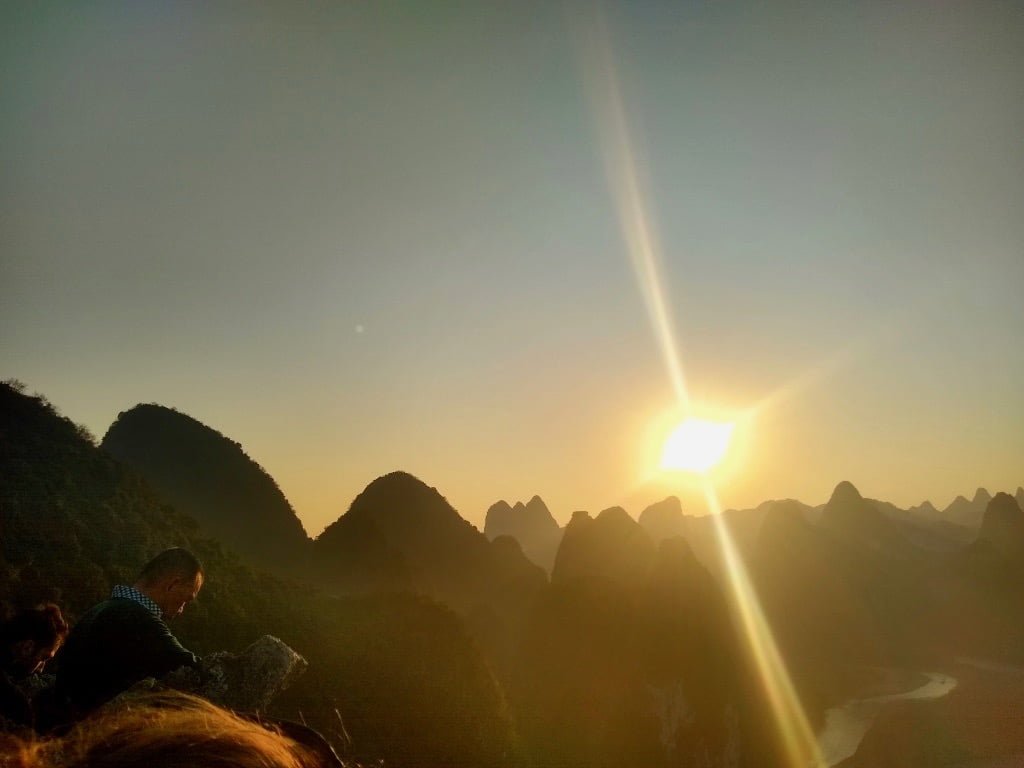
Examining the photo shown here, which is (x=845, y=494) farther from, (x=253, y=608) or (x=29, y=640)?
(x=29, y=640)

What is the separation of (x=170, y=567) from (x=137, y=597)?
0.30 meters

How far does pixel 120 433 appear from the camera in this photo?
2044 inches

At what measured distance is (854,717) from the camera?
6544 cm

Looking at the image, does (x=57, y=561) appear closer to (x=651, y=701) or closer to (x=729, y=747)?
(x=651, y=701)

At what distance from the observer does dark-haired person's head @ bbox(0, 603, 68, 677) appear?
4535mm

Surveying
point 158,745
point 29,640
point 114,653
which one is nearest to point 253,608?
point 29,640

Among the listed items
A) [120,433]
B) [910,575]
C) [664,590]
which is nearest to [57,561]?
[120,433]

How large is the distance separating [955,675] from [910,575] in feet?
90.4

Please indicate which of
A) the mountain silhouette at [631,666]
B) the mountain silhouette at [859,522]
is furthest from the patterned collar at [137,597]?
the mountain silhouette at [859,522]

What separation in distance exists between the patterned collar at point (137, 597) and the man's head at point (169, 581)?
0.24 ft

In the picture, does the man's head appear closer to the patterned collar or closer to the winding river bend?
the patterned collar

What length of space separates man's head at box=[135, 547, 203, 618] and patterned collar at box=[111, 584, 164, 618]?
0.07 meters

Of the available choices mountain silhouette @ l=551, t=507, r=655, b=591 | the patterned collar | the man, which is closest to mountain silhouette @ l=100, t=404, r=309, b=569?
mountain silhouette @ l=551, t=507, r=655, b=591

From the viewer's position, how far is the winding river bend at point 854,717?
177 ft
